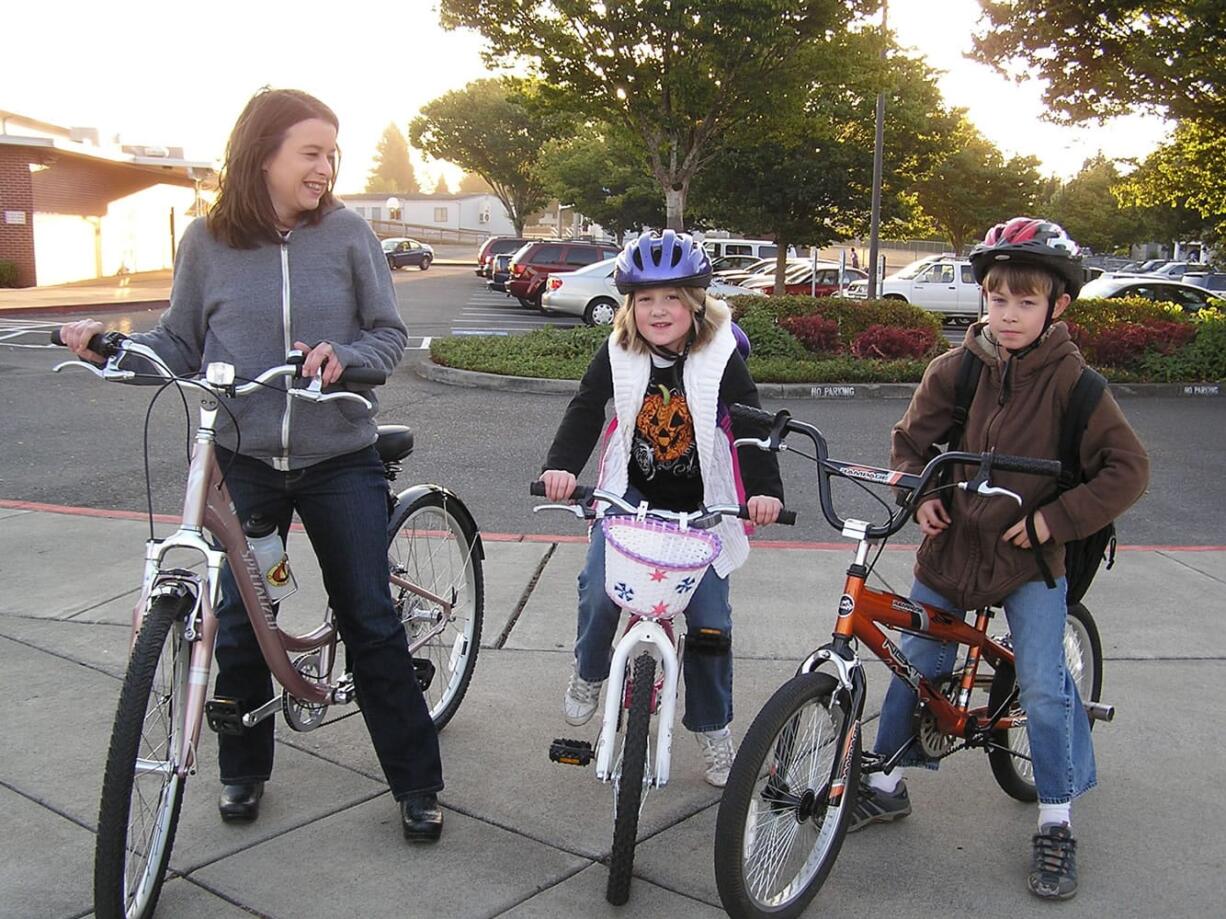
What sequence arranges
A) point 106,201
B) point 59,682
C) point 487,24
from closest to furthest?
1. point 59,682
2. point 487,24
3. point 106,201

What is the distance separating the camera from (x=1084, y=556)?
10.7 ft

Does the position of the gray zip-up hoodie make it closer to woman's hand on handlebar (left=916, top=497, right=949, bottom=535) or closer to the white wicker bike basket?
the white wicker bike basket

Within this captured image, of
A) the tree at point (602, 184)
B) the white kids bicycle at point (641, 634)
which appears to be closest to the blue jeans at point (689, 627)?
the white kids bicycle at point (641, 634)

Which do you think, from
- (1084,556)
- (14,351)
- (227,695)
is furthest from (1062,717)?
(14,351)

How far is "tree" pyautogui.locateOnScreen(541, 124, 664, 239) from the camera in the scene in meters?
40.8

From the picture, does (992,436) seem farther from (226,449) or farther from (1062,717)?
(226,449)

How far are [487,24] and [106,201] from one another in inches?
772

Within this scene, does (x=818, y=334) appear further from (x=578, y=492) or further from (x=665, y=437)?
(x=578, y=492)

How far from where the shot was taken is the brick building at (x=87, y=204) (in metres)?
27.8

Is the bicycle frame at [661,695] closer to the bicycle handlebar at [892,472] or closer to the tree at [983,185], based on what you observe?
the bicycle handlebar at [892,472]

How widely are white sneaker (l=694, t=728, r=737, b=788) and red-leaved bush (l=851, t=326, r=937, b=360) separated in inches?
426

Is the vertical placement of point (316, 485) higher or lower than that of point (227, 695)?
higher

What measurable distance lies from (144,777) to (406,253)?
4757 cm

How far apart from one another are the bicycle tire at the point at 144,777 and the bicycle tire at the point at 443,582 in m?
1.04
